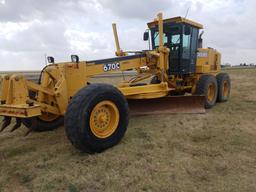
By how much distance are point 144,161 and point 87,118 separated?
1.11 m

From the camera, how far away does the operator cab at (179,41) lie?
26.6 ft

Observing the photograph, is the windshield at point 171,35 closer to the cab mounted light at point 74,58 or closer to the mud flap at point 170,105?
the mud flap at point 170,105

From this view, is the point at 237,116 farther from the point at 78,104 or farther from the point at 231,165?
the point at 78,104

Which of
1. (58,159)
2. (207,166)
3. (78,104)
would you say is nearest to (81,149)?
(58,159)

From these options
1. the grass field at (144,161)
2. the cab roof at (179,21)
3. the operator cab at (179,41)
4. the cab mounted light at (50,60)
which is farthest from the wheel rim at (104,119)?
the cab roof at (179,21)

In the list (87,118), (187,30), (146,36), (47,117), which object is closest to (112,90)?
(87,118)

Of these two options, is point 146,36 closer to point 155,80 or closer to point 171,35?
point 171,35

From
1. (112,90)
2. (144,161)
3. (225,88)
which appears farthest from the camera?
(225,88)

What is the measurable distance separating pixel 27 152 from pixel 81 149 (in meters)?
1.11

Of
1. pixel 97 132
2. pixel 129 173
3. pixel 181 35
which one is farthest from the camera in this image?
pixel 181 35

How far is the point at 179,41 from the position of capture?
26.9ft

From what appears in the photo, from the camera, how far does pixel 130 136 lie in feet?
18.5

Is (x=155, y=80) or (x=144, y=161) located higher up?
(x=155, y=80)

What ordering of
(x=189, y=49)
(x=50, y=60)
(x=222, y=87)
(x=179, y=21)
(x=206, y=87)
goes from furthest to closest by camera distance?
(x=222, y=87)
(x=189, y=49)
(x=206, y=87)
(x=179, y=21)
(x=50, y=60)
